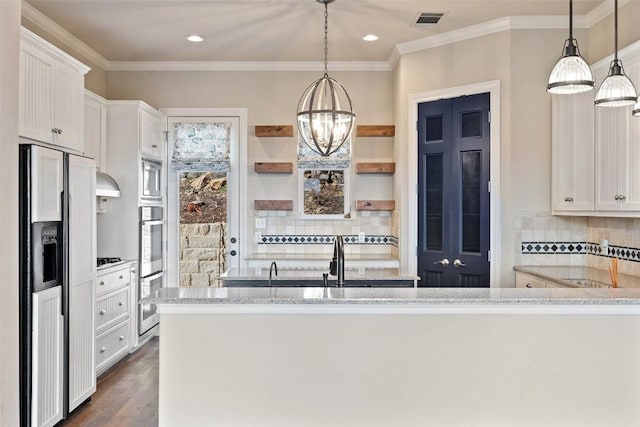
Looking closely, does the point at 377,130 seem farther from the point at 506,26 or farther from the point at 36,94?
the point at 36,94

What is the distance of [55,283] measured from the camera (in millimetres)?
3066

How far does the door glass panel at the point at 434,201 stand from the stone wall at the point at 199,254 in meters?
2.25

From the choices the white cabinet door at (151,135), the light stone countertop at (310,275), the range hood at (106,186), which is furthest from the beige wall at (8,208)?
the white cabinet door at (151,135)

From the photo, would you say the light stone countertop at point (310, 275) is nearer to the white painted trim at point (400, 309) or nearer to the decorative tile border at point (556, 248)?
the decorative tile border at point (556, 248)

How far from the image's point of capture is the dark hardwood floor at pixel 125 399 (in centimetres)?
331

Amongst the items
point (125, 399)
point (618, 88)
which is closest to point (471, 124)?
point (618, 88)

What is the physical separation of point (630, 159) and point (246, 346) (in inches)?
110

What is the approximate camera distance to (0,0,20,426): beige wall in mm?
1214

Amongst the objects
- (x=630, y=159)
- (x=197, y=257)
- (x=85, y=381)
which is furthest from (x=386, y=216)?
(x=85, y=381)

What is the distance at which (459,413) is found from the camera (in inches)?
84.8

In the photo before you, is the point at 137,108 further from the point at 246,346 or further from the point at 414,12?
the point at 246,346

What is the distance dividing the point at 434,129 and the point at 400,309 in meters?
2.88

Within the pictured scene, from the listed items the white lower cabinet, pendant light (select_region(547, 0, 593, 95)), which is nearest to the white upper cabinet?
the white lower cabinet

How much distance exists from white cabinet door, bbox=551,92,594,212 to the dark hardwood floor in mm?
3469
